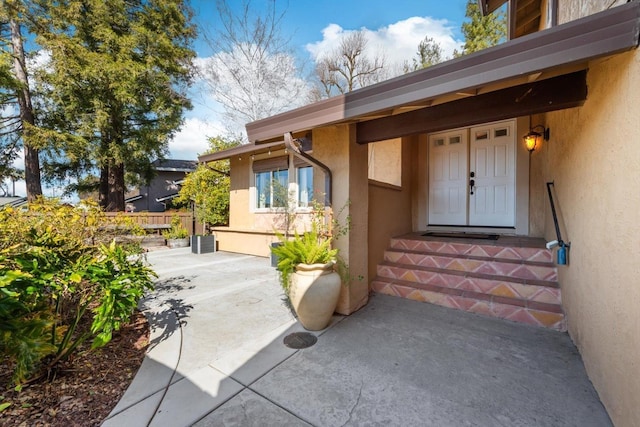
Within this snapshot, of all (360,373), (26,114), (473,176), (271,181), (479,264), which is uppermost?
(26,114)

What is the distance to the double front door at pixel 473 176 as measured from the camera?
5160 millimetres

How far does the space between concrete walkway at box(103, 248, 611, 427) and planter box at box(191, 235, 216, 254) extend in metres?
4.72

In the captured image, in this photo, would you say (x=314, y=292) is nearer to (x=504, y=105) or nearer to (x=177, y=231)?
(x=504, y=105)

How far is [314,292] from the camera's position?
292cm

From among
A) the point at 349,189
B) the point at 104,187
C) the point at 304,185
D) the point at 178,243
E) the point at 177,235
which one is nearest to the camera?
the point at 349,189

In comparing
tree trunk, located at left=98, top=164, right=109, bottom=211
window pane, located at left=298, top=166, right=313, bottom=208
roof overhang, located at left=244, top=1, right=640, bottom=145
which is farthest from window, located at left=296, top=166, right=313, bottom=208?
tree trunk, located at left=98, top=164, right=109, bottom=211

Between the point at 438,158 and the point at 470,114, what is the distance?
3440 mm

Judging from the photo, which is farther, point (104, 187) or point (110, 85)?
point (104, 187)

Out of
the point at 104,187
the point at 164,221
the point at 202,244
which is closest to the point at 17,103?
the point at 104,187

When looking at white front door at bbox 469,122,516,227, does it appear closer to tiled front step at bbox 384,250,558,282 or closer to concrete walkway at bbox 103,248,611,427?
tiled front step at bbox 384,250,558,282

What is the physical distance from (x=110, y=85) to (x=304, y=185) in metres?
10.7

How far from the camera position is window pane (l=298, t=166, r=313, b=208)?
276 inches

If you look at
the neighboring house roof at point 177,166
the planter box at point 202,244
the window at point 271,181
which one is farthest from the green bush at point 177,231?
the neighboring house roof at point 177,166

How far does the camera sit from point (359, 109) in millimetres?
2527
